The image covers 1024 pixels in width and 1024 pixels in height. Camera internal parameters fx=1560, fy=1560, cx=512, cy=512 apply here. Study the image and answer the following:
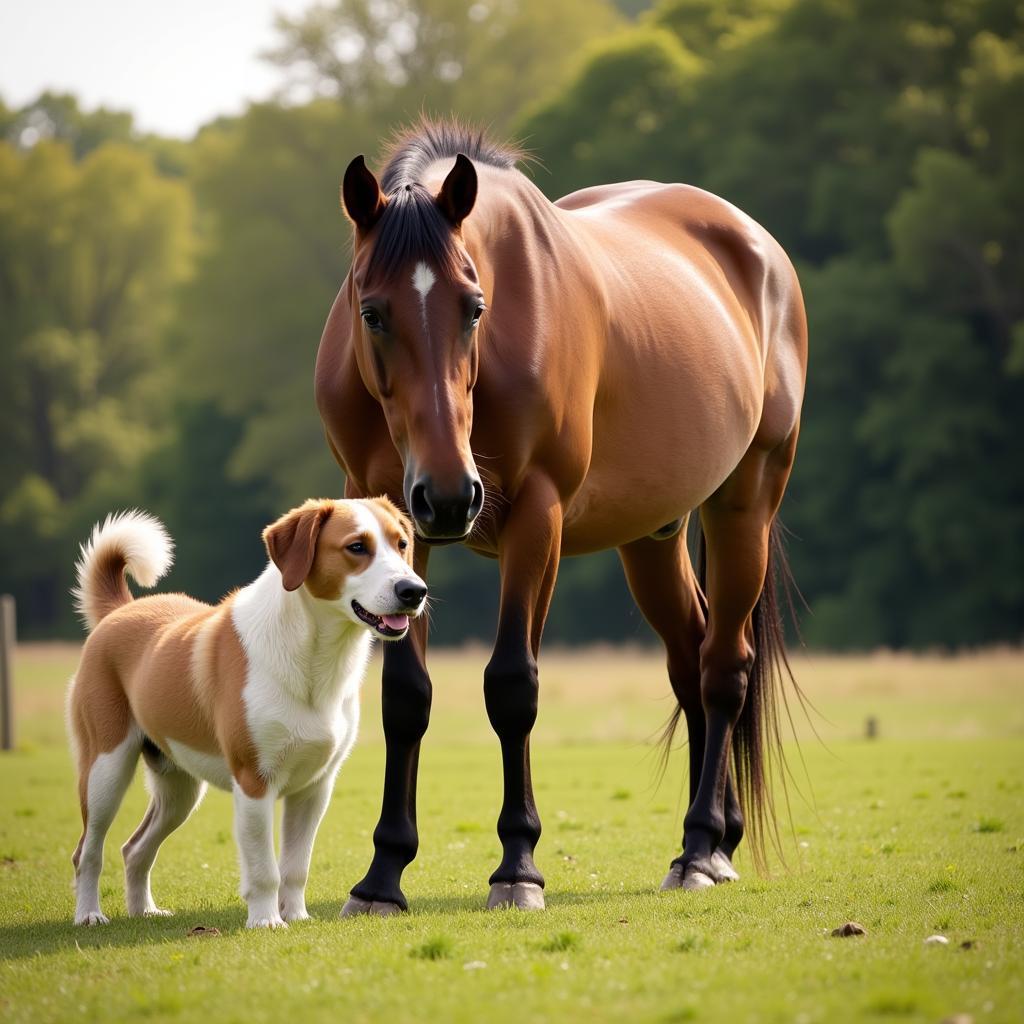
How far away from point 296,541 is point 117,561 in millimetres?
1769

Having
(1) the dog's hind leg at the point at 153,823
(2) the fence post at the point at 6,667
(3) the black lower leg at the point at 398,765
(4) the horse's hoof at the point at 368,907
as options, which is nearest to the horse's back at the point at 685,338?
(3) the black lower leg at the point at 398,765

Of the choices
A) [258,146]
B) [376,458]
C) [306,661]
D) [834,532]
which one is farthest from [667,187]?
[258,146]

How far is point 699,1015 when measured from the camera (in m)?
4.45

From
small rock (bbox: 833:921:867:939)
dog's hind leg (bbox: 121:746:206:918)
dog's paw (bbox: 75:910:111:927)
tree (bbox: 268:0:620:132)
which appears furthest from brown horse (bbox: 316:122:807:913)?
tree (bbox: 268:0:620:132)

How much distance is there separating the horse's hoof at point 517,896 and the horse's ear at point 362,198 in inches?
111

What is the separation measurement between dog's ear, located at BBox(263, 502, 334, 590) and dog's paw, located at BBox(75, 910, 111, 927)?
180 cm

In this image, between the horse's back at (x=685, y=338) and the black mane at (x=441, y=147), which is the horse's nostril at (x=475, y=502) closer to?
the horse's back at (x=685, y=338)

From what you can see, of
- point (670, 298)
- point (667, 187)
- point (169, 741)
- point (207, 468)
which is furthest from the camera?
point (207, 468)

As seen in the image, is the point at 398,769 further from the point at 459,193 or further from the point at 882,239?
the point at 882,239

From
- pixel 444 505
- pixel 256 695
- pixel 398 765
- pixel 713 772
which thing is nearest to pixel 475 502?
pixel 444 505

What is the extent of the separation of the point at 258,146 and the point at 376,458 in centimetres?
4366

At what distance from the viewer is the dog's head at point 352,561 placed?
6133 mm

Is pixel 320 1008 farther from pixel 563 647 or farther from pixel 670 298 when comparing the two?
pixel 563 647

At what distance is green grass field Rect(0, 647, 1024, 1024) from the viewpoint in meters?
4.73
